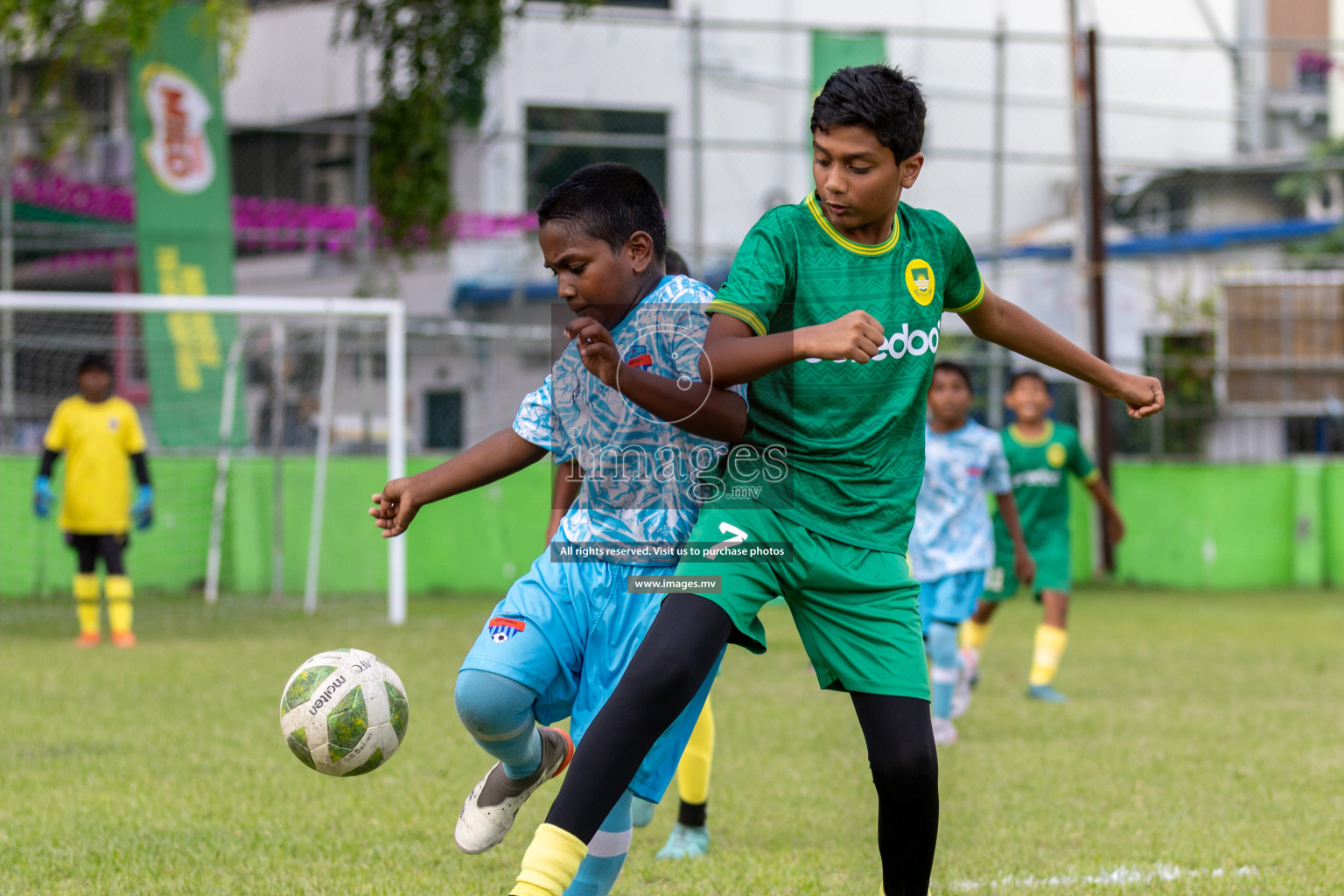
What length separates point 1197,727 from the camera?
657cm

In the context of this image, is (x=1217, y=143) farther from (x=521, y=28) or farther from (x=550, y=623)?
(x=550, y=623)

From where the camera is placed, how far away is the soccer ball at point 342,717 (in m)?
3.21

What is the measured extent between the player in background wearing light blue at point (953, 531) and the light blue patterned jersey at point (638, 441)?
135 inches

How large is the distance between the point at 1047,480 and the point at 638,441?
5683mm

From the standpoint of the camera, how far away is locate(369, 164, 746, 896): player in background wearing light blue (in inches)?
117

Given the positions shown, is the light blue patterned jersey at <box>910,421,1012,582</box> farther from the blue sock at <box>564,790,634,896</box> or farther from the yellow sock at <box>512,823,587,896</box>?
the yellow sock at <box>512,823,587,896</box>

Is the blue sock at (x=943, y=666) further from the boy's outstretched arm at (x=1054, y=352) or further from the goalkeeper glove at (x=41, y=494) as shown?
the goalkeeper glove at (x=41, y=494)

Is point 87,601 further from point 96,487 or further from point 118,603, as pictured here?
point 96,487

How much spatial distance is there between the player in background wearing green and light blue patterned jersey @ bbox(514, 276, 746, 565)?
522cm

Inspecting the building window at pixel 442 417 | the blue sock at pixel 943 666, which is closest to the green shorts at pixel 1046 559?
the blue sock at pixel 943 666

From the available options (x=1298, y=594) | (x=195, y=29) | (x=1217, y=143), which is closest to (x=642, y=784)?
(x=195, y=29)

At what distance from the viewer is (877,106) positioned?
9.23ft

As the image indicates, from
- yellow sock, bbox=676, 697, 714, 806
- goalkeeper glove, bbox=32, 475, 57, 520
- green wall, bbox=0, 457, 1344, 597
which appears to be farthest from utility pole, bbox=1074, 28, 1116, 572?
yellow sock, bbox=676, 697, 714, 806

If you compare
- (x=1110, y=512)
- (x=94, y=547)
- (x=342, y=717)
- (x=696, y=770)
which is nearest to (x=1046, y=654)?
(x=1110, y=512)
